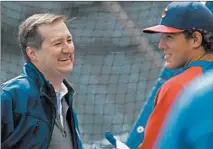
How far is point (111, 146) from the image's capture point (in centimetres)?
261

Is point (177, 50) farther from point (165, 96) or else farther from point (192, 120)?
point (192, 120)

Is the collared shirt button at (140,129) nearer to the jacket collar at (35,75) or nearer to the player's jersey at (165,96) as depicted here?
the jacket collar at (35,75)

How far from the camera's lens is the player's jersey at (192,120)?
1601mm

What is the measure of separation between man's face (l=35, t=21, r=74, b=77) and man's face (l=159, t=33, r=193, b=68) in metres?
0.33

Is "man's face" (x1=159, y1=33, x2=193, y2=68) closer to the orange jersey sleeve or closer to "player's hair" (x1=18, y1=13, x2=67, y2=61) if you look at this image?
the orange jersey sleeve

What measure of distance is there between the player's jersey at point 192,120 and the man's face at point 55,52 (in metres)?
0.78

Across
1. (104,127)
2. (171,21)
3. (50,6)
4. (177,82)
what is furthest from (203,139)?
(50,6)

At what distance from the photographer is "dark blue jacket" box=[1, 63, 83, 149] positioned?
7.85ft

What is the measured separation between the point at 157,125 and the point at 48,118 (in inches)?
16.8

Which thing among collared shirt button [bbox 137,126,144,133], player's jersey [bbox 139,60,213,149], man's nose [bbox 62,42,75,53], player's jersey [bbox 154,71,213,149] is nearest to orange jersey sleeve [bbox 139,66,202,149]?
player's jersey [bbox 139,60,213,149]

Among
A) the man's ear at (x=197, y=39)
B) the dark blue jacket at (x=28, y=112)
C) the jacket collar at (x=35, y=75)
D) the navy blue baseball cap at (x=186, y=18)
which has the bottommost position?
the dark blue jacket at (x=28, y=112)

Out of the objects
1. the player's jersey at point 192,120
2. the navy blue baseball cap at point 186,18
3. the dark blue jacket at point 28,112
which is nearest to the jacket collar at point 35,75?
the dark blue jacket at point 28,112

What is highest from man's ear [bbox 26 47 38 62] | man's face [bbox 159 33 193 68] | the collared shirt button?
man's face [bbox 159 33 193 68]

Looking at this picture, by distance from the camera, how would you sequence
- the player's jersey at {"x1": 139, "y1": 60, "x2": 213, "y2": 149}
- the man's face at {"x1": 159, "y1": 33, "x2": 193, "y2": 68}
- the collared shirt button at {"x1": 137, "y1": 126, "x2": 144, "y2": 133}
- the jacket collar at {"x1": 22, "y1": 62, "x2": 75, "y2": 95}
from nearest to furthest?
the player's jersey at {"x1": 139, "y1": 60, "x2": 213, "y2": 149}
the man's face at {"x1": 159, "y1": 33, "x2": 193, "y2": 68}
the jacket collar at {"x1": 22, "y1": 62, "x2": 75, "y2": 95}
the collared shirt button at {"x1": 137, "y1": 126, "x2": 144, "y2": 133}
